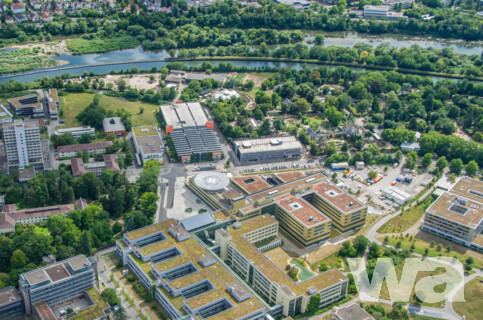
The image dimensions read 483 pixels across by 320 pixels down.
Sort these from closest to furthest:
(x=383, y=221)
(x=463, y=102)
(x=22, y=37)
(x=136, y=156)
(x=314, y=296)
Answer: (x=314, y=296)
(x=383, y=221)
(x=136, y=156)
(x=463, y=102)
(x=22, y=37)

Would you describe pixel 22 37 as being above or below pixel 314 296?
above

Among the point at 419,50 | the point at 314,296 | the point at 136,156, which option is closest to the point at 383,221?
the point at 314,296

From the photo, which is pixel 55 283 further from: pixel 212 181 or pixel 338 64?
pixel 338 64

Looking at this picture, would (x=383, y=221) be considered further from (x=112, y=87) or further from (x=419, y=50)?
(x=419, y=50)

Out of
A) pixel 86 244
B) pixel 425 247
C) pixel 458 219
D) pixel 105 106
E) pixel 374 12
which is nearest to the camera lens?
pixel 86 244

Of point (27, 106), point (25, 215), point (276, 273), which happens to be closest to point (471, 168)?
point (276, 273)

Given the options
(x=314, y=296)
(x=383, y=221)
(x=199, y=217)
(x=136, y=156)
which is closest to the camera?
(x=314, y=296)

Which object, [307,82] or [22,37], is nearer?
[307,82]

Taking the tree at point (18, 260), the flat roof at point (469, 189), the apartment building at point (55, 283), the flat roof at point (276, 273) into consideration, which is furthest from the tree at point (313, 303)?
the tree at point (18, 260)
